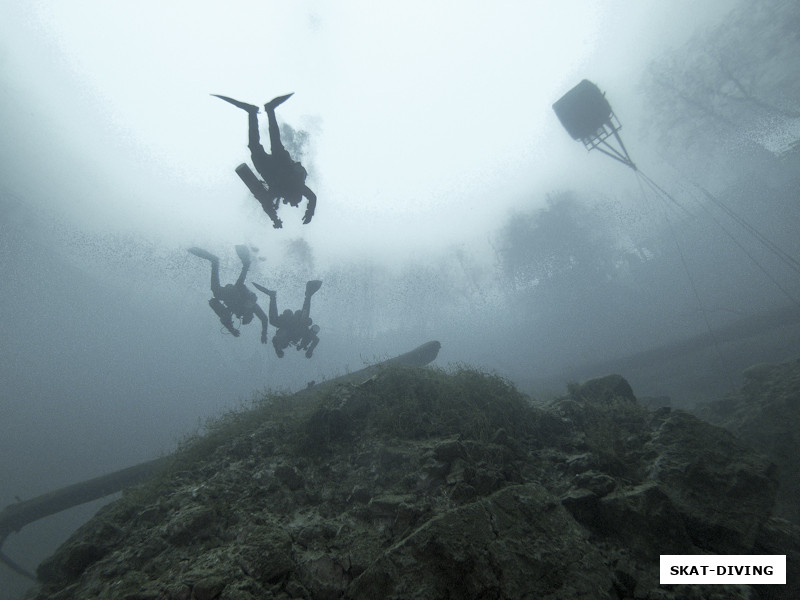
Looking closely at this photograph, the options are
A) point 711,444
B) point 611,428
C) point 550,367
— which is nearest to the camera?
point 711,444

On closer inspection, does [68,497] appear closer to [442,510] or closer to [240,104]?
[240,104]

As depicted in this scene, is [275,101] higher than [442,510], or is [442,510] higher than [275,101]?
[275,101]

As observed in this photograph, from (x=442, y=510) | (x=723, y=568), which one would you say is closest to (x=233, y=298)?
(x=442, y=510)

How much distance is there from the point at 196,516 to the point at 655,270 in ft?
178

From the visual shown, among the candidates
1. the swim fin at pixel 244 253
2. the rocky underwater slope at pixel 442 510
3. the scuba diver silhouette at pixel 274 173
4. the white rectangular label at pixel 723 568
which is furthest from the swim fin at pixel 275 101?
the swim fin at pixel 244 253

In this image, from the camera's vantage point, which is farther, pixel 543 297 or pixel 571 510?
pixel 543 297

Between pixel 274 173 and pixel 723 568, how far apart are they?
7773 millimetres

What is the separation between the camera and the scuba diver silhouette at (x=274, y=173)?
5.36m

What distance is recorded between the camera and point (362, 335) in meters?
86.8

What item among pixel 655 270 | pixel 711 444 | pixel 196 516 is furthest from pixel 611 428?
pixel 655 270

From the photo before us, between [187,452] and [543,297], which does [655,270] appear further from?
[187,452]

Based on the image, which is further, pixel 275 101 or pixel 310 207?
pixel 310 207

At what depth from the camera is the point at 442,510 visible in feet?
11.2

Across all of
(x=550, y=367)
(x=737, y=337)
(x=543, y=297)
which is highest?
(x=543, y=297)
